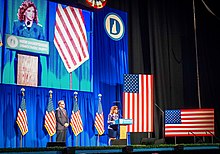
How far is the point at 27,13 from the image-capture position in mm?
9023

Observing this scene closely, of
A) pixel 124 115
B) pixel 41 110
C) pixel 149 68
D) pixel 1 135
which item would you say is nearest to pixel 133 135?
pixel 124 115

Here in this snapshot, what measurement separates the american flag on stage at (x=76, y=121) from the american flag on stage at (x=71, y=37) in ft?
3.06

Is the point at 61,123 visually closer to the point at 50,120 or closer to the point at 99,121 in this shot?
the point at 50,120

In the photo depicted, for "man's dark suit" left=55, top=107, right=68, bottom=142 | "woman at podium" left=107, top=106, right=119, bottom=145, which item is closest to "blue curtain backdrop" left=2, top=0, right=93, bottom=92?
"man's dark suit" left=55, top=107, right=68, bottom=142

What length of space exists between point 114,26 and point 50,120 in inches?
133

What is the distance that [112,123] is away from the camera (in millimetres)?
10102

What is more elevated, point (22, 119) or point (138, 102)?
point (138, 102)

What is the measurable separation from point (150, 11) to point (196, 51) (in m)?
1.95

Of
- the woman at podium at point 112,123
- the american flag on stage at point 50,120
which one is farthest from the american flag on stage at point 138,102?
the american flag on stage at point 50,120

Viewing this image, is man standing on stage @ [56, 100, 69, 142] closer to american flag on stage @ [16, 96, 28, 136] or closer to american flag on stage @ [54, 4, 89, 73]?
american flag on stage @ [16, 96, 28, 136]

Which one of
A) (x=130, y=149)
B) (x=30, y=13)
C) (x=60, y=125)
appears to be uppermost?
(x=30, y=13)

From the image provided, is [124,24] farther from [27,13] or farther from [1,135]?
[1,135]

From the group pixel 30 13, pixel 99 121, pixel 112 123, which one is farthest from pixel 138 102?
pixel 30 13

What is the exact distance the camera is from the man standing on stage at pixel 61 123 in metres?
9.08
